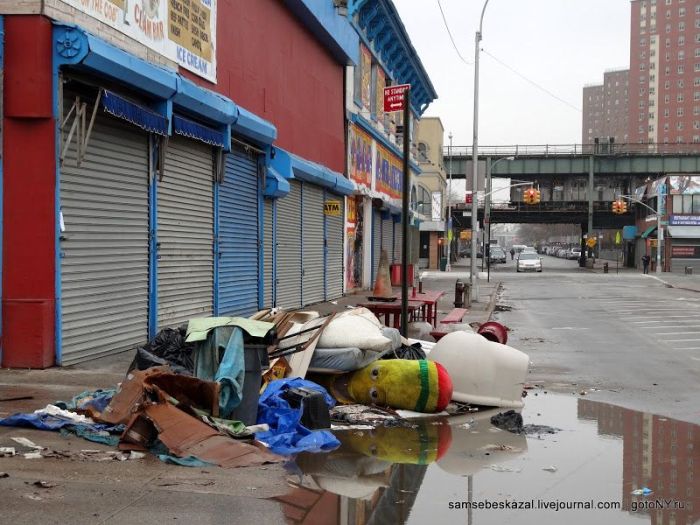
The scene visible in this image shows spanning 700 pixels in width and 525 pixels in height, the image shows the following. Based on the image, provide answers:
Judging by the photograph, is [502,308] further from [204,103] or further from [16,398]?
[16,398]

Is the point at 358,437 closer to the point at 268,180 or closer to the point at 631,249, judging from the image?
the point at 268,180

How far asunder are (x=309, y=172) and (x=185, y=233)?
776 centimetres

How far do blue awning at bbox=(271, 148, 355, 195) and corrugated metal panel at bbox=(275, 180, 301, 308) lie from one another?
1.76 ft

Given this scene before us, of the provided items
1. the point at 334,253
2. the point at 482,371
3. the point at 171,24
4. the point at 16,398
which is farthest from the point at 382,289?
the point at 334,253

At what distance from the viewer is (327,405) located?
7.67 m

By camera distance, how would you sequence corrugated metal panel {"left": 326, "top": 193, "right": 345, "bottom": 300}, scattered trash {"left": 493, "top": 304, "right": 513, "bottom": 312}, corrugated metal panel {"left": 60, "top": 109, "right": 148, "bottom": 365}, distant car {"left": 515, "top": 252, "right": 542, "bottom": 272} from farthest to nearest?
distant car {"left": 515, "top": 252, "right": 542, "bottom": 272}, scattered trash {"left": 493, "top": 304, "right": 513, "bottom": 312}, corrugated metal panel {"left": 326, "top": 193, "right": 345, "bottom": 300}, corrugated metal panel {"left": 60, "top": 109, "right": 148, "bottom": 365}

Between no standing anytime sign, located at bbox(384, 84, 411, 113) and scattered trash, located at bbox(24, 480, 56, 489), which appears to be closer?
scattered trash, located at bbox(24, 480, 56, 489)

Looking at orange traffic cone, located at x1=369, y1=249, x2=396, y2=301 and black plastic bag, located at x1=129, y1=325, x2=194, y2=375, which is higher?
orange traffic cone, located at x1=369, y1=249, x2=396, y2=301

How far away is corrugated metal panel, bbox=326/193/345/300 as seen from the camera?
83.2 feet

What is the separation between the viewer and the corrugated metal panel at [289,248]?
1989cm

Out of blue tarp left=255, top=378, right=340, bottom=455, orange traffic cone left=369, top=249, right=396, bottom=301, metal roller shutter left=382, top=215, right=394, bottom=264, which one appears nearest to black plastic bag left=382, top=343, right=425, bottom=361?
blue tarp left=255, top=378, right=340, bottom=455

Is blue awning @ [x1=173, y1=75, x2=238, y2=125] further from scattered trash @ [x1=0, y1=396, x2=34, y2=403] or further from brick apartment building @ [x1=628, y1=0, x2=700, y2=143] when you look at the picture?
brick apartment building @ [x1=628, y1=0, x2=700, y2=143]

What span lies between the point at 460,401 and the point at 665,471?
292 cm

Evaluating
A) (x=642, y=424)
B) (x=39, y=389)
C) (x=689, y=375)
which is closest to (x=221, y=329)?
(x=39, y=389)
